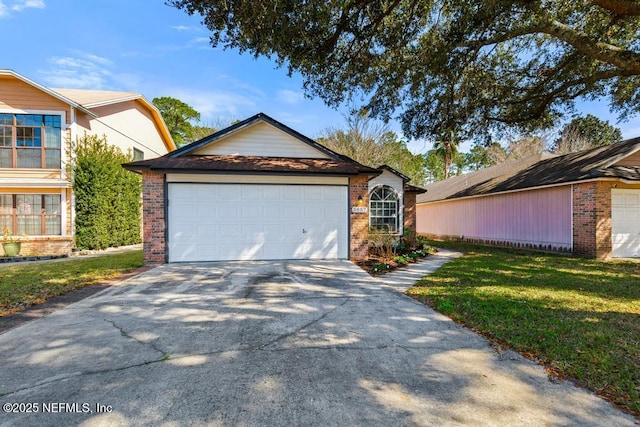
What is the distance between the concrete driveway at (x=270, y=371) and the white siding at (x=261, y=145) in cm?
627

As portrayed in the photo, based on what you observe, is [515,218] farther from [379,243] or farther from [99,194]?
[99,194]

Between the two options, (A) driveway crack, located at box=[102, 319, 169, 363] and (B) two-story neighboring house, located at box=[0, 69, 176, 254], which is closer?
(A) driveway crack, located at box=[102, 319, 169, 363]

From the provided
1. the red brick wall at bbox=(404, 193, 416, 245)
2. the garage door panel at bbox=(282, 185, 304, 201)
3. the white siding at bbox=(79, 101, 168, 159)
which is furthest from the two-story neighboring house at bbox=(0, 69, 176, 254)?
the red brick wall at bbox=(404, 193, 416, 245)

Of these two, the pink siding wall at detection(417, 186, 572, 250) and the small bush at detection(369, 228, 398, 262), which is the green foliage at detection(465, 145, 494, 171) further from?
the small bush at detection(369, 228, 398, 262)

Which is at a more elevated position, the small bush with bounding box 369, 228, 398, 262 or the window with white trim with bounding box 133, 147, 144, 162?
the window with white trim with bounding box 133, 147, 144, 162

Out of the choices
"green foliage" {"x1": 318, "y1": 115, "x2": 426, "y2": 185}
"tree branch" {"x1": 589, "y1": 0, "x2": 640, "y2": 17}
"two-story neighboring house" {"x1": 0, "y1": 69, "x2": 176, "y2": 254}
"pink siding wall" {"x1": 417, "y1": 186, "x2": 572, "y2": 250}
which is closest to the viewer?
"tree branch" {"x1": 589, "y1": 0, "x2": 640, "y2": 17}

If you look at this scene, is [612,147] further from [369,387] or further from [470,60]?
[369,387]

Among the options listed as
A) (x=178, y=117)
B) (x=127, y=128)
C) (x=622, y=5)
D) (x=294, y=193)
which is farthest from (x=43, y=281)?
(x=178, y=117)

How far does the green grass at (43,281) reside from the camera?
5.43m

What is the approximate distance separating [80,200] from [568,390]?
16725 mm

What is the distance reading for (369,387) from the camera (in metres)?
2.73

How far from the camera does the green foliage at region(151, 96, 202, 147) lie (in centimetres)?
3341

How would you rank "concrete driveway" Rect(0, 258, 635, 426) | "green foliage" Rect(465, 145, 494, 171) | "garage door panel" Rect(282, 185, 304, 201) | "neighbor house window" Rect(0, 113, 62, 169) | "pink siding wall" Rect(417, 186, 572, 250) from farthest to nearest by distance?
"green foliage" Rect(465, 145, 494, 171) → "neighbor house window" Rect(0, 113, 62, 169) → "pink siding wall" Rect(417, 186, 572, 250) → "garage door panel" Rect(282, 185, 304, 201) → "concrete driveway" Rect(0, 258, 635, 426)

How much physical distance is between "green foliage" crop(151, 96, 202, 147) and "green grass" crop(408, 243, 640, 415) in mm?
32699
